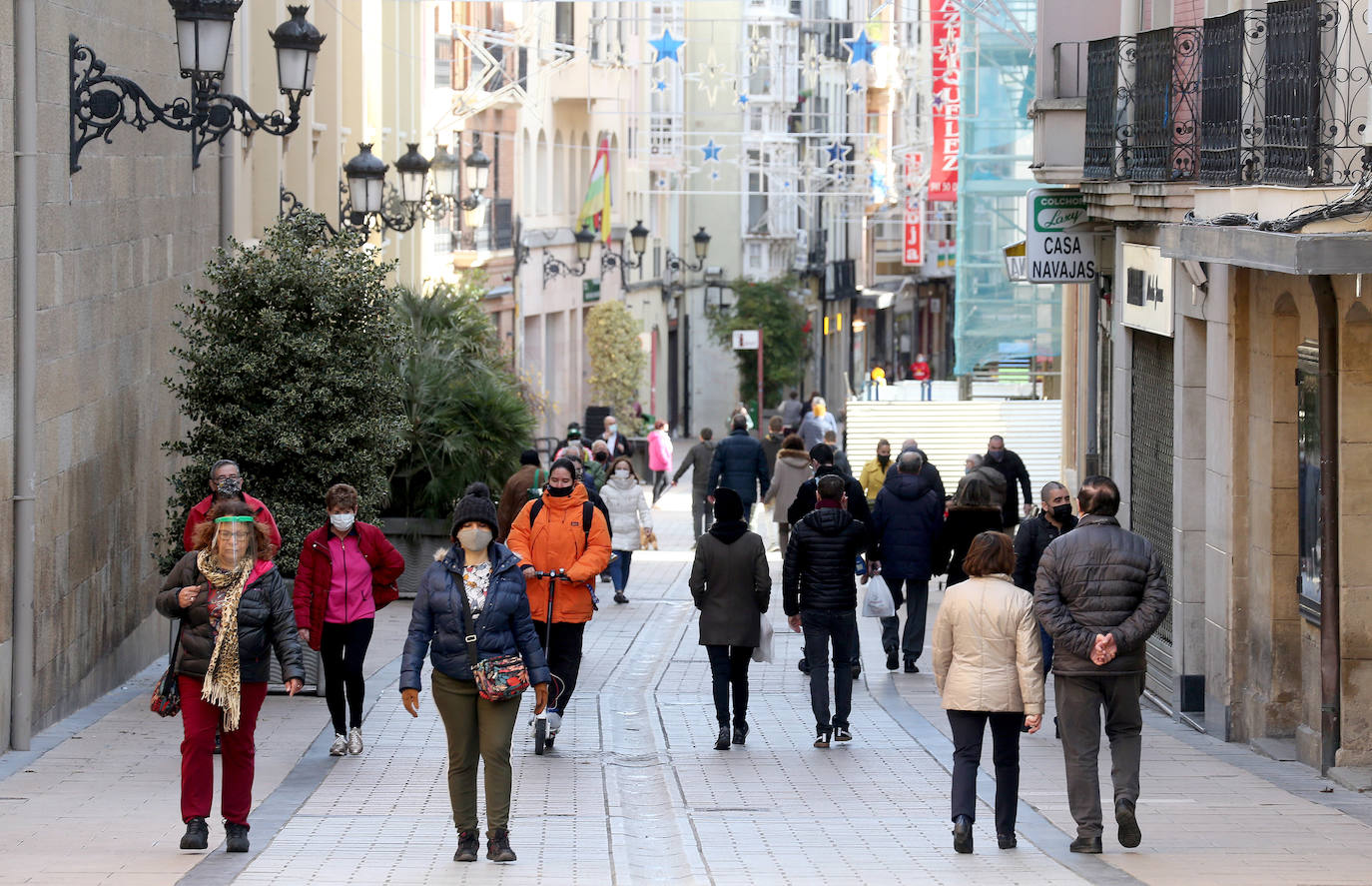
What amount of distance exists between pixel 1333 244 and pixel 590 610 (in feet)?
16.3

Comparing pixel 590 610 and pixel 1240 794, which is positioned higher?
pixel 590 610

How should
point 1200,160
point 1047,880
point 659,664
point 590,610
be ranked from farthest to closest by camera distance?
1. point 659,664
2. point 1200,160
3. point 590,610
4. point 1047,880

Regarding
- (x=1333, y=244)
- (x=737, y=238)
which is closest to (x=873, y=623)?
(x=1333, y=244)

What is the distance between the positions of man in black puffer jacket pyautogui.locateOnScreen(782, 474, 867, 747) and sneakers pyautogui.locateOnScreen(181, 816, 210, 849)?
468 centimetres

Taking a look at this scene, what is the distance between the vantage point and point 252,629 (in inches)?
358

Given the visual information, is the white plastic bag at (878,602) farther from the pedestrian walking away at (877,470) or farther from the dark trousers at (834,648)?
the pedestrian walking away at (877,470)

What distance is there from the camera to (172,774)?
11.1 meters

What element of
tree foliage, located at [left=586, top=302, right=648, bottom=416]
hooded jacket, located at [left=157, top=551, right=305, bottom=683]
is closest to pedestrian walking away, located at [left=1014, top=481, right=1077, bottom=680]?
hooded jacket, located at [left=157, top=551, right=305, bottom=683]

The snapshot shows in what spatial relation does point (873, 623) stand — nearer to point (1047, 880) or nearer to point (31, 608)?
point (31, 608)

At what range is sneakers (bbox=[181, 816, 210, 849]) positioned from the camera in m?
9.05

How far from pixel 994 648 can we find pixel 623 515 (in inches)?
454

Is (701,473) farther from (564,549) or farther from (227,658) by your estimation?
(227,658)

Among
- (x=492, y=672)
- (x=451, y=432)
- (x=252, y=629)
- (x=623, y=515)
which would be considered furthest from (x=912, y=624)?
(x=252, y=629)

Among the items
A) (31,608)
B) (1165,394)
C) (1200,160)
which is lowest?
(31,608)
